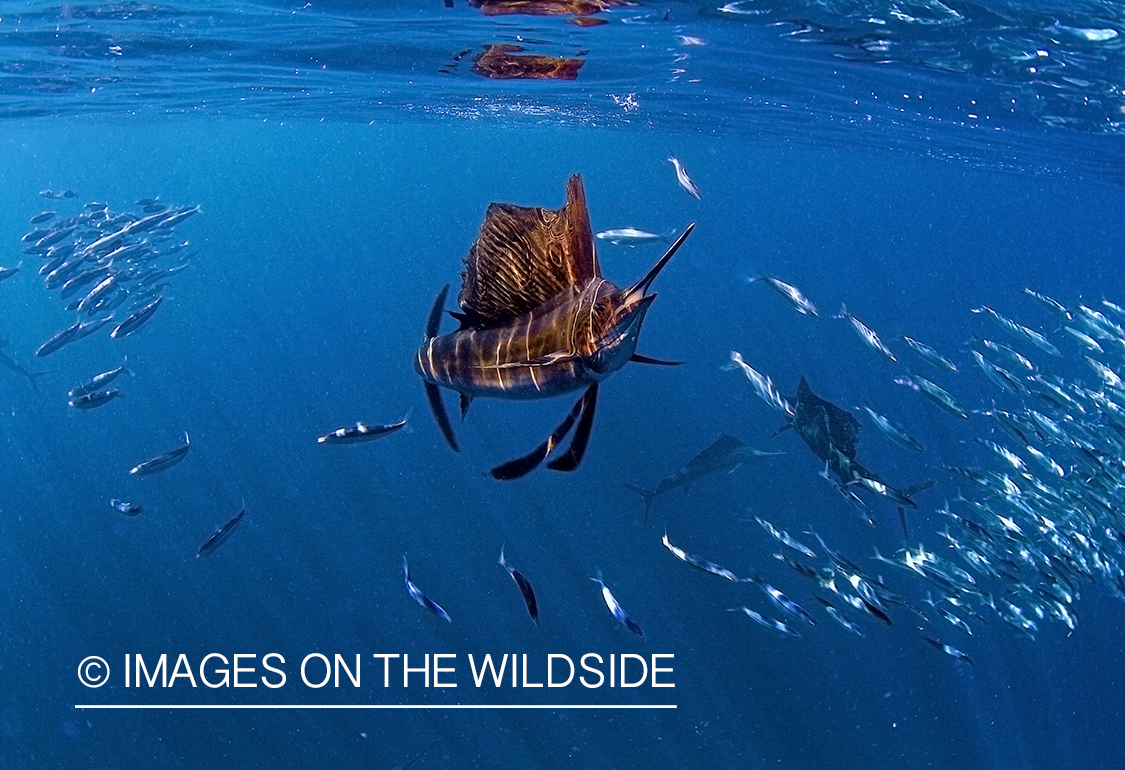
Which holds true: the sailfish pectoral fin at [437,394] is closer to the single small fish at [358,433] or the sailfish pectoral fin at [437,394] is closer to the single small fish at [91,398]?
the single small fish at [358,433]

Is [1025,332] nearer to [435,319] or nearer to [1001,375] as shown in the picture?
[1001,375]

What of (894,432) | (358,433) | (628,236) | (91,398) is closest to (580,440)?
(358,433)

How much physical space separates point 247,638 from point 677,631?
7965mm

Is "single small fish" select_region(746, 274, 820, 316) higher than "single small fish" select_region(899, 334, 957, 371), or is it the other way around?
"single small fish" select_region(746, 274, 820, 316)

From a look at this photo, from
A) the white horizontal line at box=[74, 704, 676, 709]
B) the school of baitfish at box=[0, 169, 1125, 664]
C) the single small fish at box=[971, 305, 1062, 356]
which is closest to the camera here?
the school of baitfish at box=[0, 169, 1125, 664]

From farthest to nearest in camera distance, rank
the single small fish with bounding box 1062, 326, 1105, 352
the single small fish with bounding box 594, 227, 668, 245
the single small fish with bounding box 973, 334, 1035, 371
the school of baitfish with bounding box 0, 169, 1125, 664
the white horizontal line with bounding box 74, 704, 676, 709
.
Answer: the white horizontal line with bounding box 74, 704, 676, 709 → the single small fish with bounding box 594, 227, 668, 245 → the single small fish with bounding box 1062, 326, 1105, 352 → the single small fish with bounding box 973, 334, 1035, 371 → the school of baitfish with bounding box 0, 169, 1125, 664

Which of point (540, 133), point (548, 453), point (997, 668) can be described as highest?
point (548, 453)

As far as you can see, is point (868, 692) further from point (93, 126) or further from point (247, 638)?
point (93, 126)

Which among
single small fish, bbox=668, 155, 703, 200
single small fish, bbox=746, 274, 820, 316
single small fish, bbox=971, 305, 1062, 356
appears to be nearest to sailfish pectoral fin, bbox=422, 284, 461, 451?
single small fish, bbox=746, 274, 820, 316

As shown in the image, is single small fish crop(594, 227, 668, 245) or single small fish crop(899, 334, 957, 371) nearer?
single small fish crop(899, 334, 957, 371)

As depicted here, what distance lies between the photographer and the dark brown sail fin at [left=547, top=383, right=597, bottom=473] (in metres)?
2.58

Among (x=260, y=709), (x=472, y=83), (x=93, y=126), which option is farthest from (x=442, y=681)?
(x=93, y=126)

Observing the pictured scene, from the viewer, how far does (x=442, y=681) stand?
13.4 metres

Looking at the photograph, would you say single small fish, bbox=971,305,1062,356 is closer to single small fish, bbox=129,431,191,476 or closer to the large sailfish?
the large sailfish
